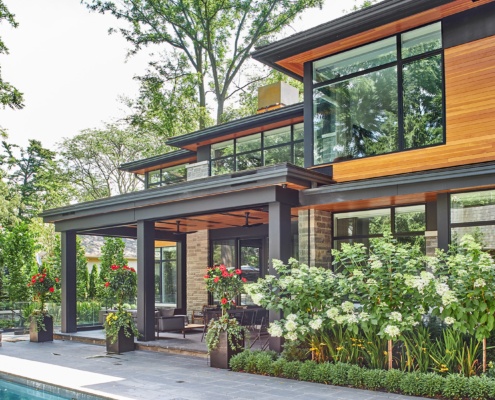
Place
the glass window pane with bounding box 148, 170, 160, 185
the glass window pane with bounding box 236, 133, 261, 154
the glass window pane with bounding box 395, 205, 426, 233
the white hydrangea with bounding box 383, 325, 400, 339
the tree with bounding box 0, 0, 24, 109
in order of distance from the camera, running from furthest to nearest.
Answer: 1. the tree with bounding box 0, 0, 24, 109
2. the glass window pane with bounding box 148, 170, 160, 185
3. the glass window pane with bounding box 236, 133, 261, 154
4. the glass window pane with bounding box 395, 205, 426, 233
5. the white hydrangea with bounding box 383, 325, 400, 339

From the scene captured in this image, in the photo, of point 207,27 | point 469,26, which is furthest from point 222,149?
point 207,27

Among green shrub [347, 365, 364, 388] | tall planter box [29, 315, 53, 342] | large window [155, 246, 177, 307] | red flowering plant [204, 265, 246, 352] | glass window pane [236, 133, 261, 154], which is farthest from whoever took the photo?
large window [155, 246, 177, 307]

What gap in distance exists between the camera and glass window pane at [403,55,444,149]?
9445 mm

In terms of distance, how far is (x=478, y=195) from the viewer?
895cm

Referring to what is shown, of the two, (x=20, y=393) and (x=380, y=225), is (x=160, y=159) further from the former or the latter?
(x=20, y=393)

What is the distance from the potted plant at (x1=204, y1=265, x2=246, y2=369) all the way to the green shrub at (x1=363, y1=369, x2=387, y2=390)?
277 cm

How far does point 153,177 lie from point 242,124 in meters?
6.36

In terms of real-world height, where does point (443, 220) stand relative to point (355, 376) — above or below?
above

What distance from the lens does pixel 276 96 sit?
15.8 metres

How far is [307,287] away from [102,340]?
22.5ft

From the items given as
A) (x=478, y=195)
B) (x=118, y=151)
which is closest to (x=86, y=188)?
(x=118, y=151)

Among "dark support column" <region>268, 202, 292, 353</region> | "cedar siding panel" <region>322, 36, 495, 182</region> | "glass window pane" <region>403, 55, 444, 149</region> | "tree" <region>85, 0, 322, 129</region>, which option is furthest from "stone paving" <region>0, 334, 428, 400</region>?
"tree" <region>85, 0, 322, 129</region>

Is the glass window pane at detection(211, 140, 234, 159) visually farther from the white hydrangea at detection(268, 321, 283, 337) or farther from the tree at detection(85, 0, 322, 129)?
the tree at detection(85, 0, 322, 129)

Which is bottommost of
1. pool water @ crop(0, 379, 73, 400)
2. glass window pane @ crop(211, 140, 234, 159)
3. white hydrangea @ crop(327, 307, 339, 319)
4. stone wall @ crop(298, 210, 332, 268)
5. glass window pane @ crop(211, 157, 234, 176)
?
pool water @ crop(0, 379, 73, 400)
